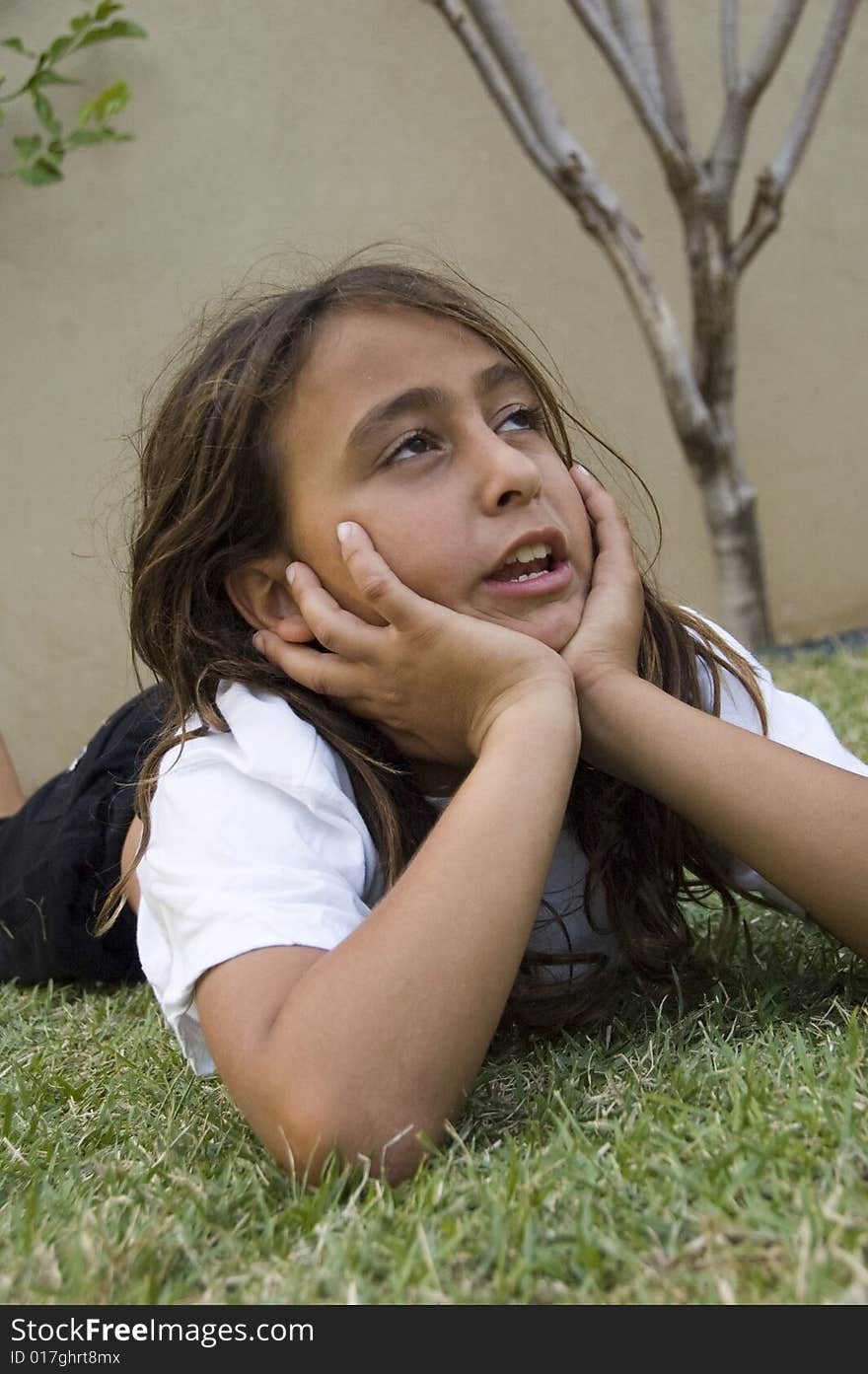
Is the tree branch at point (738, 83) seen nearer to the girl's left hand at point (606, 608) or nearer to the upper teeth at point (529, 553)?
the girl's left hand at point (606, 608)

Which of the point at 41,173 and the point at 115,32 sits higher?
the point at 115,32

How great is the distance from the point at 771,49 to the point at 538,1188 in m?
5.65

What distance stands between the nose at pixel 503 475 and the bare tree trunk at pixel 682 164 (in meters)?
4.47

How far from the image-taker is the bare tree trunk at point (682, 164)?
19.0 feet

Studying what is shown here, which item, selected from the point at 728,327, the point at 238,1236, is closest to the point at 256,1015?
the point at 238,1236

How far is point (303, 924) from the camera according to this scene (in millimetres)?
1501

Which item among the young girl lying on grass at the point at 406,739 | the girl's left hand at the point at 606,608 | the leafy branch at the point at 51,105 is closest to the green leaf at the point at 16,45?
the leafy branch at the point at 51,105

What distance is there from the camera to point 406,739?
1.88 m

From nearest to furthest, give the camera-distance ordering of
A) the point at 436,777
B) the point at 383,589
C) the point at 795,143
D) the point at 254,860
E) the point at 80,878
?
the point at 254,860 → the point at 383,589 → the point at 436,777 → the point at 80,878 → the point at 795,143

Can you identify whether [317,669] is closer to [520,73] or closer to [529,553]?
[529,553]

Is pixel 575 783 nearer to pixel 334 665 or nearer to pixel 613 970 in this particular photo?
pixel 613 970

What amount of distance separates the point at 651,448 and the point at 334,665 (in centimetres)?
520

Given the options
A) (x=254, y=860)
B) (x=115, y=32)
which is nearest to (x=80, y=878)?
(x=254, y=860)

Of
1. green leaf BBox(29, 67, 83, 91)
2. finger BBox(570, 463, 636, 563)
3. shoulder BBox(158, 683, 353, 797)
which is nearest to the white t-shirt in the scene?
shoulder BBox(158, 683, 353, 797)
